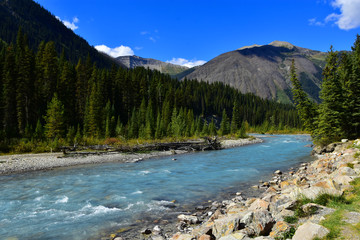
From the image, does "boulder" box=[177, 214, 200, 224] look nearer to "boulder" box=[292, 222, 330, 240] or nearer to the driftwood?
"boulder" box=[292, 222, 330, 240]

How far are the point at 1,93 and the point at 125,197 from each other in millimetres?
44000

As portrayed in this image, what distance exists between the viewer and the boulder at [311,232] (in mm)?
4926

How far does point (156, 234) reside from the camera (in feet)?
28.6

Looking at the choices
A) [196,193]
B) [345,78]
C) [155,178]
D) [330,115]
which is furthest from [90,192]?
[345,78]

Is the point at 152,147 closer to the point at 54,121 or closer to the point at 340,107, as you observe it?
the point at 54,121

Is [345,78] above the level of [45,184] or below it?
above

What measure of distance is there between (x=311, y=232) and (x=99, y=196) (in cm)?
1280

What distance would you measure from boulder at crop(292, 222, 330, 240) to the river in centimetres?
674

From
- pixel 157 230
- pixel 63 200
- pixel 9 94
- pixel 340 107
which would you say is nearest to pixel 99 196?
pixel 63 200

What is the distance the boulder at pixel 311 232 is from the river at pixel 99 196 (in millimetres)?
6739

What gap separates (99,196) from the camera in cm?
1419

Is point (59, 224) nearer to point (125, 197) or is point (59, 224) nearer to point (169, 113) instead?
point (125, 197)

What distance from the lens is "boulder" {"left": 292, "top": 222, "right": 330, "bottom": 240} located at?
16.2ft

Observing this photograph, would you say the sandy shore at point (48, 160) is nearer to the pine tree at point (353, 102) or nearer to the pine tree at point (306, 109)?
the pine tree at point (306, 109)
